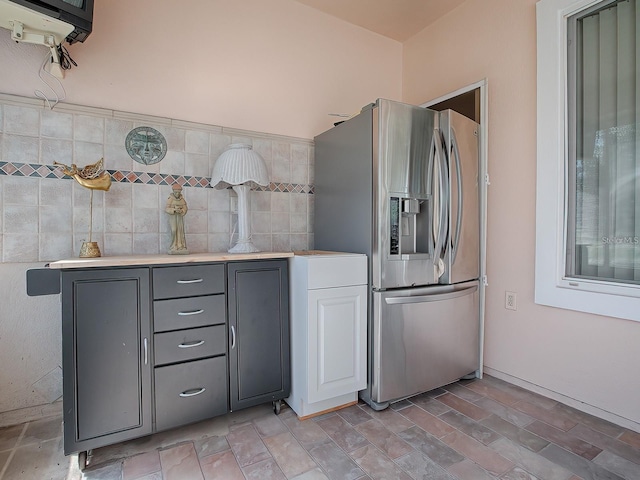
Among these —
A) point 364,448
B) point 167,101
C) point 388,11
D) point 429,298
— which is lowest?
point 364,448

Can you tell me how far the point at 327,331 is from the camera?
185cm

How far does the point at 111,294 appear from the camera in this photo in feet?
4.88

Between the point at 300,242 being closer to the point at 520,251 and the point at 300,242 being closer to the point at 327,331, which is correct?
the point at 327,331

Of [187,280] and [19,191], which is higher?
[19,191]

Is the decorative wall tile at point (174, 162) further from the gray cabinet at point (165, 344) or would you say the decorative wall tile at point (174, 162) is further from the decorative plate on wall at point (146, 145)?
the gray cabinet at point (165, 344)

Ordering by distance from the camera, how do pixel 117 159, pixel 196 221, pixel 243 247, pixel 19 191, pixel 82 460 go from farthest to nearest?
pixel 196 221
pixel 243 247
pixel 117 159
pixel 19 191
pixel 82 460

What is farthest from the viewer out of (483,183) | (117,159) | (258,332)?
(483,183)

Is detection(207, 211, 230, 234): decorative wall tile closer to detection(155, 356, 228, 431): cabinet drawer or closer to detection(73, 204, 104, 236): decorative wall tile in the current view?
detection(73, 204, 104, 236): decorative wall tile

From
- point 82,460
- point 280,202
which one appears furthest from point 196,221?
point 82,460

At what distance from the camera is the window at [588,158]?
1.71 m

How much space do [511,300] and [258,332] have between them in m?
1.70

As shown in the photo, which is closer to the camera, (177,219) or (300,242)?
(177,219)

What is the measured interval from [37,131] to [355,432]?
2311 millimetres

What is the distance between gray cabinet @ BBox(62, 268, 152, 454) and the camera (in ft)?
4.63
